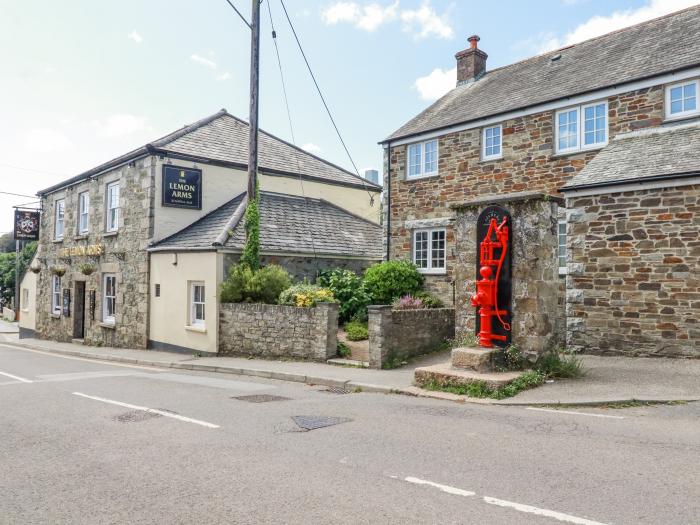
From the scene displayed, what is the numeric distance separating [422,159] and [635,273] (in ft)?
29.5

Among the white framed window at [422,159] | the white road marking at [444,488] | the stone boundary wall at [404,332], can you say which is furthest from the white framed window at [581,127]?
the white road marking at [444,488]

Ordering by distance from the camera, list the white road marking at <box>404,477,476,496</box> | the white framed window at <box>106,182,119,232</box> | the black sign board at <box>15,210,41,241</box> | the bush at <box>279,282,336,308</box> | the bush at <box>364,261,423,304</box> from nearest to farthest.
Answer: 1. the white road marking at <box>404,477,476,496</box>
2. the bush at <box>279,282,336,308</box>
3. the bush at <box>364,261,423,304</box>
4. the white framed window at <box>106,182,119,232</box>
5. the black sign board at <box>15,210,41,241</box>

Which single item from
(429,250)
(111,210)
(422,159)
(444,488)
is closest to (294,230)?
(429,250)

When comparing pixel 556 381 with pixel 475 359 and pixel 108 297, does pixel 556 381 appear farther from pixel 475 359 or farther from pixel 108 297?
pixel 108 297

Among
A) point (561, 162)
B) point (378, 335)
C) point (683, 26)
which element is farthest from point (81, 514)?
point (683, 26)

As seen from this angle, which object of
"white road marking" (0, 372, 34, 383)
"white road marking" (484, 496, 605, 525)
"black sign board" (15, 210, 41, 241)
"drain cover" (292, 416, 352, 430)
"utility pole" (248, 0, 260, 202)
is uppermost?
"utility pole" (248, 0, 260, 202)

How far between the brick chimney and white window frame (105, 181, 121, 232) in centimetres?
1432

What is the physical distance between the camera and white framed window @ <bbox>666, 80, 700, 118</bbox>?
13188 millimetres

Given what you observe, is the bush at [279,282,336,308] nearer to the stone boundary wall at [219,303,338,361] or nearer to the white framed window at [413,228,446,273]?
the stone boundary wall at [219,303,338,361]

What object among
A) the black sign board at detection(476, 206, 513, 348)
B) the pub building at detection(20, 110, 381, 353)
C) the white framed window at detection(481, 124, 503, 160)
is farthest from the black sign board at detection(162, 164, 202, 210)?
the black sign board at detection(476, 206, 513, 348)

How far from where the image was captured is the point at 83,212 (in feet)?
78.8

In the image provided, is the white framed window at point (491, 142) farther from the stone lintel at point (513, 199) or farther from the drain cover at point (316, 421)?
the drain cover at point (316, 421)

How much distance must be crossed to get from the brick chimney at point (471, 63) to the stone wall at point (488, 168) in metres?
4.83

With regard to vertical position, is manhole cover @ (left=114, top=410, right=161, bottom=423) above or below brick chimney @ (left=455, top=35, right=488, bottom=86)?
below
